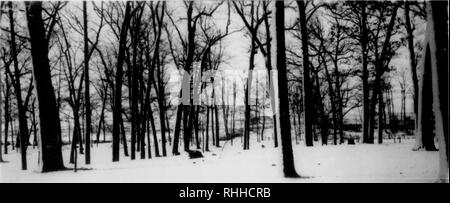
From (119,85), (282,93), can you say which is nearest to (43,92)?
(119,85)

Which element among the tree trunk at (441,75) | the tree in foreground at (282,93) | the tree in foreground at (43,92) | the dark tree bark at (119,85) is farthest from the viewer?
the dark tree bark at (119,85)

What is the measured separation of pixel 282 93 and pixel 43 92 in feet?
24.3

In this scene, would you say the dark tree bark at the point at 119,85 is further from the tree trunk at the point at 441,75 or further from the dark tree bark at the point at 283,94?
the tree trunk at the point at 441,75

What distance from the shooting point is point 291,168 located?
8758 millimetres

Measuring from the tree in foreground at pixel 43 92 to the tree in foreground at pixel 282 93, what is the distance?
23.7 feet

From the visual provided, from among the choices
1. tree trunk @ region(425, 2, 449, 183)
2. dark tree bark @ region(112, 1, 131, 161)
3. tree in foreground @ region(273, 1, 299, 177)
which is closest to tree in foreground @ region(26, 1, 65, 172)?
dark tree bark @ region(112, 1, 131, 161)

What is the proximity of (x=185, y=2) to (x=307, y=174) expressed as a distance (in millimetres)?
15431

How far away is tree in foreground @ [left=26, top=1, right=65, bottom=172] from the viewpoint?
11.3 m

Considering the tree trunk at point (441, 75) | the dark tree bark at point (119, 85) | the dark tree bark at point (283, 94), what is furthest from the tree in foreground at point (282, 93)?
the dark tree bark at point (119, 85)

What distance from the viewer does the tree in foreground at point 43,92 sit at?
11320 millimetres

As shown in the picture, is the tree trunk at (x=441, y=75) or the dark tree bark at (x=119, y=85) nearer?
the tree trunk at (x=441, y=75)
